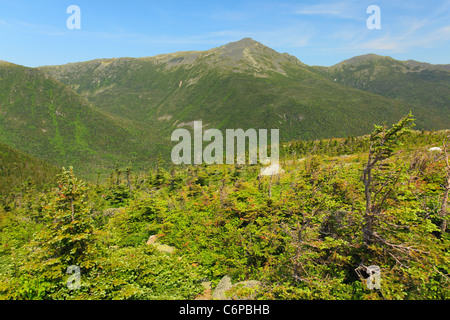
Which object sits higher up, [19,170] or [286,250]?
[286,250]

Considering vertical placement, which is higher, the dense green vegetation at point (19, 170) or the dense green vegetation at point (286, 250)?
the dense green vegetation at point (286, 250)

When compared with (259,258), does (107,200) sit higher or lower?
lower

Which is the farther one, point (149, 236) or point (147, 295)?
point (149, 236)

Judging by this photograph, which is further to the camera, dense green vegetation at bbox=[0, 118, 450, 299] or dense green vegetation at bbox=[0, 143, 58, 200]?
dense green vegetation at bbox=[0, 143, 58, 200]

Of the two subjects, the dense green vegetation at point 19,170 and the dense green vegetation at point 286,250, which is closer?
the dense green vegetation at point 286,250

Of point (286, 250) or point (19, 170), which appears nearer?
point (286, 250)

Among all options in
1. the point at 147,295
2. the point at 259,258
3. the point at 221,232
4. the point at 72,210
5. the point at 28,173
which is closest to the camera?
the point at 72,210

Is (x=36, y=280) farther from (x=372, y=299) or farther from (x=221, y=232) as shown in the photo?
(x=372, y=299)

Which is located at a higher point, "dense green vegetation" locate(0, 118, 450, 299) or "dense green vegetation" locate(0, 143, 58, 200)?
"dense green vegetation" locate(0, 118, 450, 299)

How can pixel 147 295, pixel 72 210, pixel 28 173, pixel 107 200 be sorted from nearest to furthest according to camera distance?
pixel 72 210
pixel 147 295
pixel 107 200
pixel 28 173

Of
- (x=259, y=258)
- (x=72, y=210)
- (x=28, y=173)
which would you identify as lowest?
(x=28, y=173)

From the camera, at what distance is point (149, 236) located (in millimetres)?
23156
